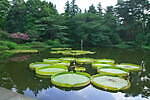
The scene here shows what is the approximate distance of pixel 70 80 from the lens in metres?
4.75

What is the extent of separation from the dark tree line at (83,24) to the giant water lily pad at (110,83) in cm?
1299

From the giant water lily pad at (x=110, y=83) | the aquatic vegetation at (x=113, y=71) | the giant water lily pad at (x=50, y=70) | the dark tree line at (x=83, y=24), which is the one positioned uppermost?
the dark tree line at (x=83, y=24)

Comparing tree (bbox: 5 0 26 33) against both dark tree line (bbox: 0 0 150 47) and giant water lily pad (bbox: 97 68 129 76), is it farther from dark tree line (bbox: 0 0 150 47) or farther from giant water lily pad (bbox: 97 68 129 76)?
giant water lily pad (bbox: 97 68 129 76)

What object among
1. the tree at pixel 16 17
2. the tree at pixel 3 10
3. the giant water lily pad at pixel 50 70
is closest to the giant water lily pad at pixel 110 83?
the giant water lily pad at pixel 50 70

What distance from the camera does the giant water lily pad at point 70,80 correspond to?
14.7 ft

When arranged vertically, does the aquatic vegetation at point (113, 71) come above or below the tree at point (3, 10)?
below

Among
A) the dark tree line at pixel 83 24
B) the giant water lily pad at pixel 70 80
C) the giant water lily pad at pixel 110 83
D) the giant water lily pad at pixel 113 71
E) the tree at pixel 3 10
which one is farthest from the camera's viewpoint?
the dark tree line at pixel 83 24

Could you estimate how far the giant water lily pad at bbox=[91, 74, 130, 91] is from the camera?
4.33 meters

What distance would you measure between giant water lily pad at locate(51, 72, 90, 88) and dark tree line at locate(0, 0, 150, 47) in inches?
486

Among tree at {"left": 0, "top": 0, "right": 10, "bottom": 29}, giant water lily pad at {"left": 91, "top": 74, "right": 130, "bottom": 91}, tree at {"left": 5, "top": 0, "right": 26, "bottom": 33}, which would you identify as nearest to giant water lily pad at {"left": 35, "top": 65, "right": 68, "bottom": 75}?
giant water lily pad at {"left": 91, "top": 74, "right": 130, "bottom": 91}

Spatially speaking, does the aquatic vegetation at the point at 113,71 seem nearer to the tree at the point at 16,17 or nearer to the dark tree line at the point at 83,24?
the dark tree line at the point at 83,24

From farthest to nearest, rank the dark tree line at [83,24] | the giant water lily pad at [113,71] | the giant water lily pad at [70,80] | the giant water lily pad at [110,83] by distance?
the dark tree line at [83,24]
the giant water lily pad at [113,71]
the giant water lily pad at [70,80]
the giant water lily pad at [110,83]

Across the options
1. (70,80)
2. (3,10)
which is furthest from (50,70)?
(3,10)

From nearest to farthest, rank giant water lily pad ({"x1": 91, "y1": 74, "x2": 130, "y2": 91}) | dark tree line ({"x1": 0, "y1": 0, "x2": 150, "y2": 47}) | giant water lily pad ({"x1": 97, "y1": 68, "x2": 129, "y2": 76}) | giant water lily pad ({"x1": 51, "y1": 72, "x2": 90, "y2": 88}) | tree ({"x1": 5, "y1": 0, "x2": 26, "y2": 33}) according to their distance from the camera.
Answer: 1. giant water lily pad ({"x1": 91, "y1": 74, "x2": 130, "y2": 91})
2. giant water lily pad ({"x1": 51, "y1": 72, "x2": 90, "y2": 88})
3. giant water lily pad ({"x1": 97, "y1": 68, "x2": 129, "y2": 76})
4. tree ({"x1": 5, "y1": 0, "x2": 26, "y2": 33})
5. dark tree line ({"x1": 0, "y1": 0, "x2": 150, "y2": 47})
